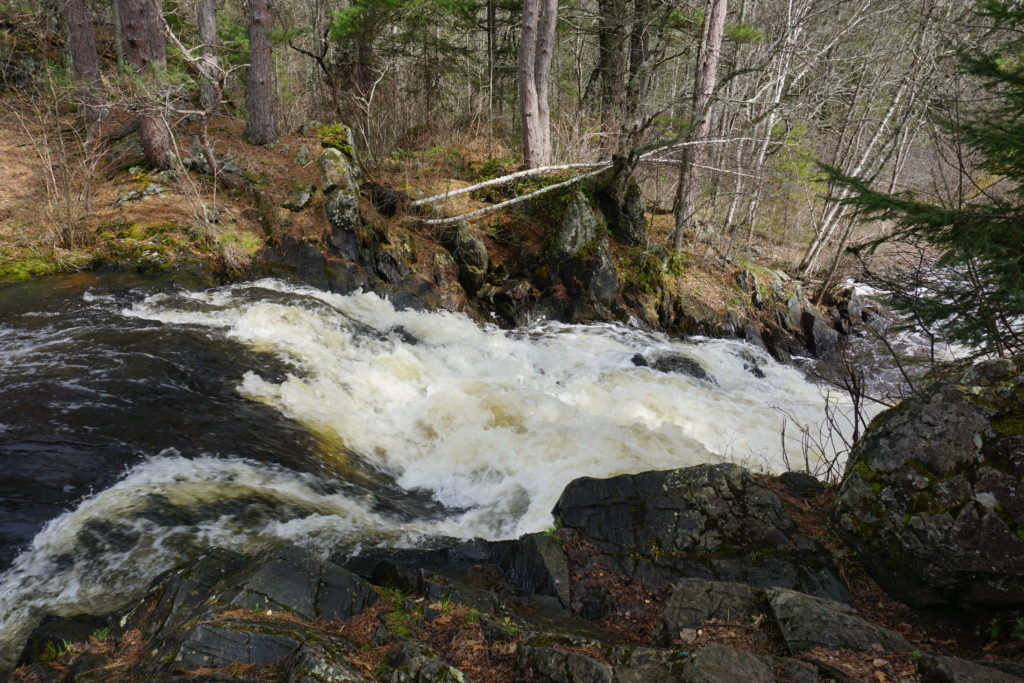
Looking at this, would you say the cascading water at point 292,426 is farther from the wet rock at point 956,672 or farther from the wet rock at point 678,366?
the wet rock at point 956,672

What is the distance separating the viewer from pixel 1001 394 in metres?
3.36

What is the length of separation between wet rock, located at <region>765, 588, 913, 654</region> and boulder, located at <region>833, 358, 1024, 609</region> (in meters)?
0.66

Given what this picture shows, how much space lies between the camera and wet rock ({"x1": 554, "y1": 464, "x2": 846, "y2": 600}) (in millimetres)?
3539

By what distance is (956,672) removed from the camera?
216 cm

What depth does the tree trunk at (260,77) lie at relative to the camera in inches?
403

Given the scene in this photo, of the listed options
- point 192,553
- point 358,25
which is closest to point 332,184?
point 358,25

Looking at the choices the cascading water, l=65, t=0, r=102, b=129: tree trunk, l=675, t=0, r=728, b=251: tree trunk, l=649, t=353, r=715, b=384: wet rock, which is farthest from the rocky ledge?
l=65, t=0, r=102, b=129: tree trunk

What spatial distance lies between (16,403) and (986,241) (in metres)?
8.26

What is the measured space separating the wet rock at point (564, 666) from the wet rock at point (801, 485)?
9.51 feet

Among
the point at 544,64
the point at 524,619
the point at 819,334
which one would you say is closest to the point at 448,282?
the point at 544,64

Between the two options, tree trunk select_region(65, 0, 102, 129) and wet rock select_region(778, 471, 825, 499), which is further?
tree trunk select_region(65, 0, 102, 129)

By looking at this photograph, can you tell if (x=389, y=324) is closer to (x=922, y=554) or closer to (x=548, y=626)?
(x=548, y=626)

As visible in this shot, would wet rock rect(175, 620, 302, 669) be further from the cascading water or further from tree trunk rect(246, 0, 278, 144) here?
tree trunk rect(246, 0, 278, 144)

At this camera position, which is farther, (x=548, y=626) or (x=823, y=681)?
(x=548, y=626)
